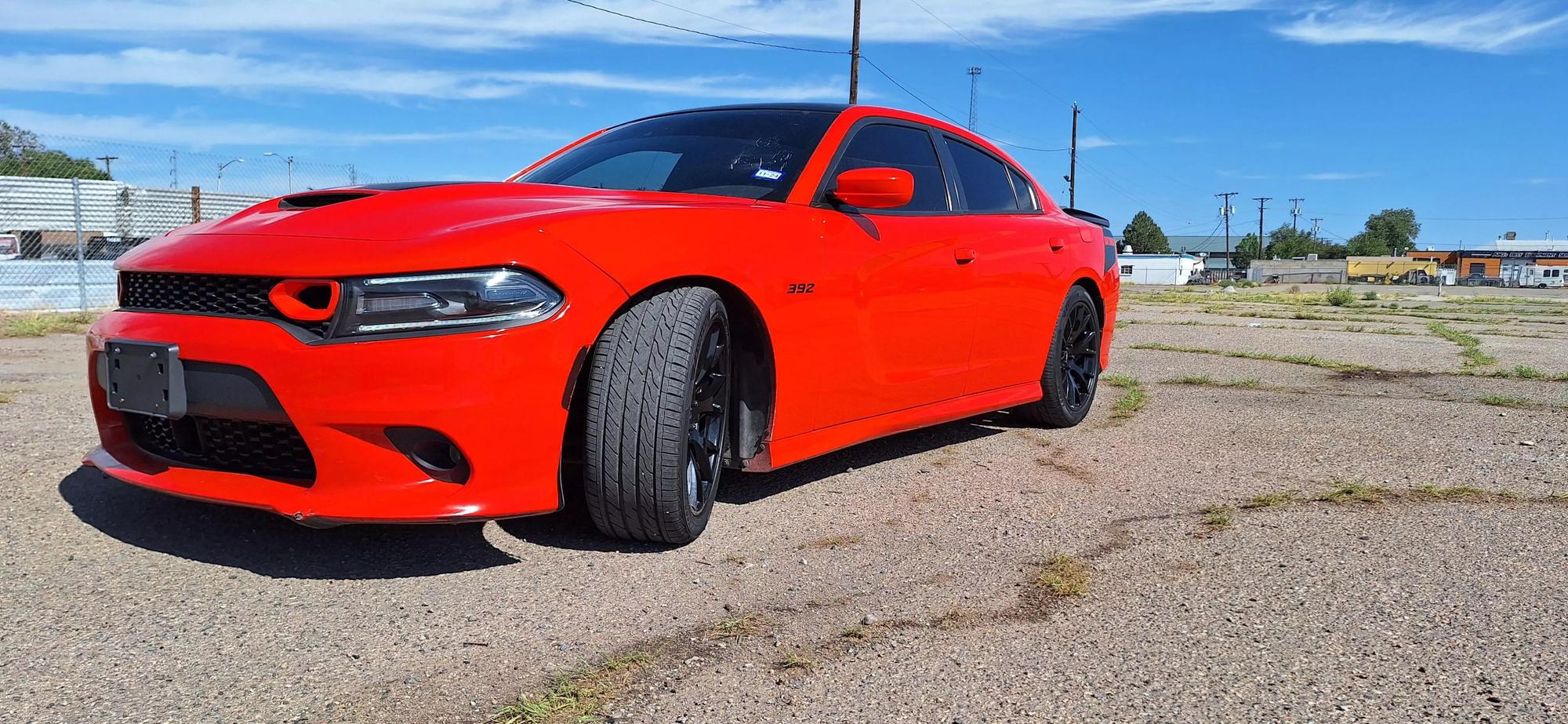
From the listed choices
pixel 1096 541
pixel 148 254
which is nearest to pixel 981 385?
pixel 1096 541

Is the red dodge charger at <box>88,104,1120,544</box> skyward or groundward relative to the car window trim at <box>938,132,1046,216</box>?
groundward

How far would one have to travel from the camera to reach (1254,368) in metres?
7.62

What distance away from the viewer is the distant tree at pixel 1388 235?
13462 cm

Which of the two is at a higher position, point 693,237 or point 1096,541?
point 693,237

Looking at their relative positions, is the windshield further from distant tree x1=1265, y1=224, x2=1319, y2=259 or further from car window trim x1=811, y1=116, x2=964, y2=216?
distant tree x1=1265, y1=224, x2=1319, y2=259

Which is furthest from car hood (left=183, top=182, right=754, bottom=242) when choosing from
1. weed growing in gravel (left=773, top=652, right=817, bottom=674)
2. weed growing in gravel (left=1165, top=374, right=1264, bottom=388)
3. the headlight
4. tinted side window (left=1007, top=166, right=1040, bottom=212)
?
weed growing in gravel (left=1165, top=374, right=1264, bottom=388)

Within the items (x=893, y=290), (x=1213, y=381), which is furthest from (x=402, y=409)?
(x=1213, y=381)

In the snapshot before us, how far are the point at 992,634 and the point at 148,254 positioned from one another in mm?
2301

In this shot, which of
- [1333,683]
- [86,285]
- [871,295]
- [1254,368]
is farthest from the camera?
[86,285]

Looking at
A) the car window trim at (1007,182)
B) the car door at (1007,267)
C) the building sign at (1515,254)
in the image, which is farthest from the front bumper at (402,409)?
the building sign at (1515,254)

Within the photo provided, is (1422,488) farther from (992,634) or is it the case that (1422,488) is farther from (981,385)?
(992,634)

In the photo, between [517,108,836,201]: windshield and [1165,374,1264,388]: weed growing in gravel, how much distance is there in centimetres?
369

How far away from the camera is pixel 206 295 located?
2.69 meters

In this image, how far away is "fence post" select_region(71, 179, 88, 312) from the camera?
11.8 metres
